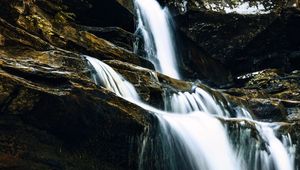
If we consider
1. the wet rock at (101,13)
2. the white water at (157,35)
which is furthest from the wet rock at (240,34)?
the wet rock at (101,13)

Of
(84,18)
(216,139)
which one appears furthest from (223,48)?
(216,139)

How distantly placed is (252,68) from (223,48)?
1.24 m

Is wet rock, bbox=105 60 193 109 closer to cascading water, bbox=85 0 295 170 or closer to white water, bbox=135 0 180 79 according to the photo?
cascading water, bbox=85 0 295 170

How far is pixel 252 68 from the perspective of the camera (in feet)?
54.3

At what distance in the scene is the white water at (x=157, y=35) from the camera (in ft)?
48.2

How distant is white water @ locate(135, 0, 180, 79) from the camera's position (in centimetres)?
1470

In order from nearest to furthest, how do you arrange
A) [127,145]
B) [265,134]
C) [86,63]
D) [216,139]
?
[127,145]
[86,63]
[216,139]
[265,134]

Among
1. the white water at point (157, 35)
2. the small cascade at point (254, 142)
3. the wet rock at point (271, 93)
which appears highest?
the white water at point (157, 35)

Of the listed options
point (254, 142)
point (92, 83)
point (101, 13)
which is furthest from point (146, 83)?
point (101, 13)

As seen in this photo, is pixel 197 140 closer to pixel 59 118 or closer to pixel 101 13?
pixel 59 118

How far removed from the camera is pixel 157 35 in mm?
15305

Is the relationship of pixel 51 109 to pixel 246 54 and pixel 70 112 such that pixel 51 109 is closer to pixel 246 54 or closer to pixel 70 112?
pixel 70 112

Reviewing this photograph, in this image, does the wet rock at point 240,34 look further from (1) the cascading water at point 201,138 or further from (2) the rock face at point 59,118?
(2) the rock face at point 59,118

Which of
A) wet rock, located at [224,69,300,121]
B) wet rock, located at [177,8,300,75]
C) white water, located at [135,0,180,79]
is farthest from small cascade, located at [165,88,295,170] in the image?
wet rock, located at [177,8,300,75]
